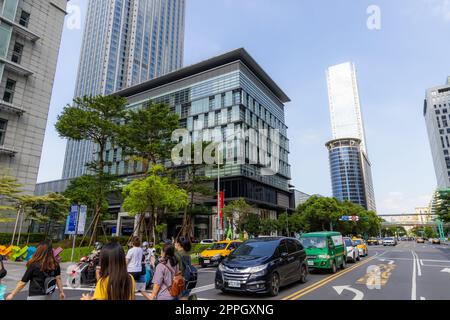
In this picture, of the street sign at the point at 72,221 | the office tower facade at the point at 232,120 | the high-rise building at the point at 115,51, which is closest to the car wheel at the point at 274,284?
the street sign at the point at 72,221

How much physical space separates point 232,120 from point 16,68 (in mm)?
33214

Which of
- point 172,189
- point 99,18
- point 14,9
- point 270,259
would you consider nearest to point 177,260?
point 270,259

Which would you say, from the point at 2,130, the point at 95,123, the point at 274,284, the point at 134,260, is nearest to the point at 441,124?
the point at 95,123

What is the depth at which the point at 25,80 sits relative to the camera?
30.2m

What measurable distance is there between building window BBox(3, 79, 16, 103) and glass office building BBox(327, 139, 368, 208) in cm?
15427

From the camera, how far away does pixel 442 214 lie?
42062mm

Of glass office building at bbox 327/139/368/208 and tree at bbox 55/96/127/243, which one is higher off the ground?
glass office building at bbox 327/139/368/208

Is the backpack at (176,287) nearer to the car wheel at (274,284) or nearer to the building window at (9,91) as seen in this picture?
the car wheel at (274,284)

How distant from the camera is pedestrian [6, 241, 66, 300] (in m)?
4.29

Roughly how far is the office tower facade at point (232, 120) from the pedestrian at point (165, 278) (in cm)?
4284

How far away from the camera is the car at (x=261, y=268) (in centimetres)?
818

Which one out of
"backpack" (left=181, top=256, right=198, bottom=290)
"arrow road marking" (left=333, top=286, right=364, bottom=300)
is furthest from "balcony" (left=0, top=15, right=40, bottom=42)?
"arrow road marking" (left=333, top=286, right=364, bottom=300)

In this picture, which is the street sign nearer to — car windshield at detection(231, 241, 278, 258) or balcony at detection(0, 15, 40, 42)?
car windshield at detection(231, 241, 278, 258)

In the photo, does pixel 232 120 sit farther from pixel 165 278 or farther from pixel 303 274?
pixel 165 278
